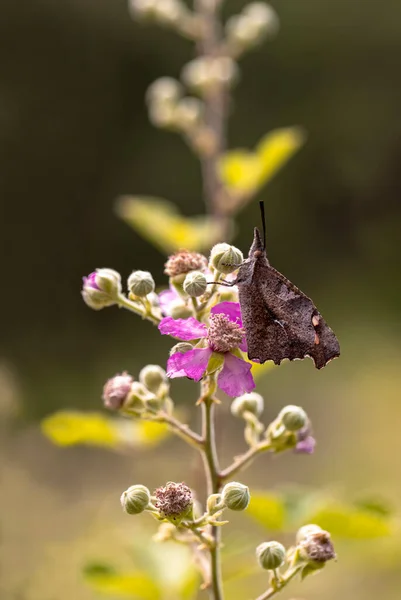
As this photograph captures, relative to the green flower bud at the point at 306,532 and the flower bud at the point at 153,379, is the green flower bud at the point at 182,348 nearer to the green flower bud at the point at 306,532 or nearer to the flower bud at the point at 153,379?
the flower bud at the point at 153,379

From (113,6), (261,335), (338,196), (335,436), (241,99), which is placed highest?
(113,6)

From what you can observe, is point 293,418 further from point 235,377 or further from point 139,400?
point 139,400

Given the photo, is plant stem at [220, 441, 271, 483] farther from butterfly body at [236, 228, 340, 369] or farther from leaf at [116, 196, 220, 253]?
leaf at [116, 196, 220, 253]

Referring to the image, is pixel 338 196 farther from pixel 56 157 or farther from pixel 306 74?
pixel 56 157

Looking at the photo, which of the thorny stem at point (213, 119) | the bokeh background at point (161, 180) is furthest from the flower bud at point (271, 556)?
the bokeh background at point (161, 180)

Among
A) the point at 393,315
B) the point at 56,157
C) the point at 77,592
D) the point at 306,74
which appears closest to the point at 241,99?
the point at 306,74

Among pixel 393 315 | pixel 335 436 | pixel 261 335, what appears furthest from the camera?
pixel 393 315
